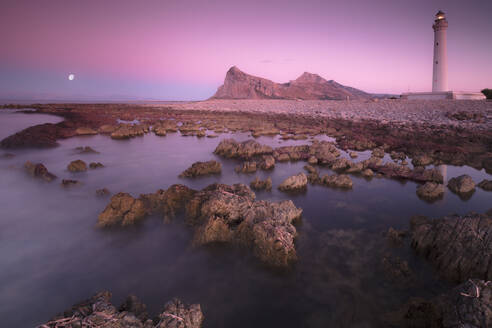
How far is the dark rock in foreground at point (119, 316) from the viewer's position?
9.96 feet

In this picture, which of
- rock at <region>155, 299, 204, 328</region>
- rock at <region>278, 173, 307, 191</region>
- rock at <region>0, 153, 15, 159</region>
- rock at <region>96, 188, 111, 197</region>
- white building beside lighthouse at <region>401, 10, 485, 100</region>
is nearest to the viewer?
rock at <region>155, 299, 204, 328</region>

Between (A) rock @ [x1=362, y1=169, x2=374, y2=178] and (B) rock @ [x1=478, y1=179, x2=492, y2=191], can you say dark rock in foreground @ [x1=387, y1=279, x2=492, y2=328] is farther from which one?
(B) rock @ [x1=478, y1=179, x2=492, y2=191]

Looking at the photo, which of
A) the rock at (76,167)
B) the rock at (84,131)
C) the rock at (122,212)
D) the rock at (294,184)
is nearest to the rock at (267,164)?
the rock at (294,184)

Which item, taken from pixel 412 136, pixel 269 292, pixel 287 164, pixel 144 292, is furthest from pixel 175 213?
pixel 412 136

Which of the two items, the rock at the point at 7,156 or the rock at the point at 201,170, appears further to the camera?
the rock at the point at 7,156

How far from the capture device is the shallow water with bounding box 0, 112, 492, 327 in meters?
4.43

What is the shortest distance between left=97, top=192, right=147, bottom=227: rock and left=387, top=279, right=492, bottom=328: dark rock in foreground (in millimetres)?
6739

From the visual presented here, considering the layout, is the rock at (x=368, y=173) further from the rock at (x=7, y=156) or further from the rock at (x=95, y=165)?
the rock at (x=7, y=156)

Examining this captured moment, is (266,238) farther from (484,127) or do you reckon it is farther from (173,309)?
(484,127)

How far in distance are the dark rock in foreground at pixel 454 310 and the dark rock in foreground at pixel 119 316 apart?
3.41 m

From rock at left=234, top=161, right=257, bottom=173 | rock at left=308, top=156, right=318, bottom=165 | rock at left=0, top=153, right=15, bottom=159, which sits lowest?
rock at left=234, top=161, right=257, bottom=173

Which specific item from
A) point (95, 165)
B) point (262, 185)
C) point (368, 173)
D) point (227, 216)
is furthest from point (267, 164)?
point (95, 165)

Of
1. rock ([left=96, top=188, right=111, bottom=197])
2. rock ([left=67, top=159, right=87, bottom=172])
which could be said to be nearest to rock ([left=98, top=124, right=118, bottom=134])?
rock ([left=67, top=159, right=87, bottom=172])

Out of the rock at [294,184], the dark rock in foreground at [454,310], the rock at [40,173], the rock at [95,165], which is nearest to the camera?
the dark rock in foreground at [454,310]
